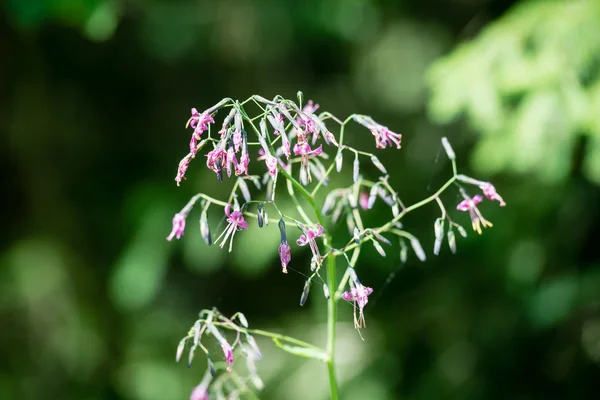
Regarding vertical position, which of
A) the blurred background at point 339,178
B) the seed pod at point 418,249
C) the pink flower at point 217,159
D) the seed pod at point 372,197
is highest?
the blurred background at point 339,178

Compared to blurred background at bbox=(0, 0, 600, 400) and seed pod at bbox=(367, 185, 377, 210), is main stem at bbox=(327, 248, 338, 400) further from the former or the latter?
blurred background at bbox=(0, 0, 600, 400)

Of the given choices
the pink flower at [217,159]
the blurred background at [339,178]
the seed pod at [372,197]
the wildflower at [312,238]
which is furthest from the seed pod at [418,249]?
the blurred background at [339,178]

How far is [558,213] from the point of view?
9.95 feet

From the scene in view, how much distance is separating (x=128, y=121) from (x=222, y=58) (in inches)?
34.1

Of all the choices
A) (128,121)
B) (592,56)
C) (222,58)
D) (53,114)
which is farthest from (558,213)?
(53,114)

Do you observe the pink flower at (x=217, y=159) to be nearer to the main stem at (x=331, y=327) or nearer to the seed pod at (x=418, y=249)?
the main stem at (x=331, y=327)

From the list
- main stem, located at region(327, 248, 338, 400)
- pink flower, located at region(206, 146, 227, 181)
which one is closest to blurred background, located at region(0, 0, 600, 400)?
main stem, located at region(327, 248, 338, 400)

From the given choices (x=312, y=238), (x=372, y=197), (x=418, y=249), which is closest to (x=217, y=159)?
(x=312, y=238)

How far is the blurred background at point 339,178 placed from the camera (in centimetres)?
240

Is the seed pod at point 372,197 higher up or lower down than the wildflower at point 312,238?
higher up

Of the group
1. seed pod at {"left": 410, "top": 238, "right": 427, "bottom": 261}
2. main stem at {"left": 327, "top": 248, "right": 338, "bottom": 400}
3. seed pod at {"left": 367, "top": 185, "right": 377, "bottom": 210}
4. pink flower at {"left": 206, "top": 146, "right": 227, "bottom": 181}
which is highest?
pink flower at {"left": 206, "top": 146, "right": 227, "bottom": 181}

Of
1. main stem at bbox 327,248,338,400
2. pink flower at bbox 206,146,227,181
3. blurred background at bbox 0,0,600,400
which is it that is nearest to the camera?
pink flower at bbox 206,146,227,181

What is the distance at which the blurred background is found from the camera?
2.40 m

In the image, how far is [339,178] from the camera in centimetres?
330
